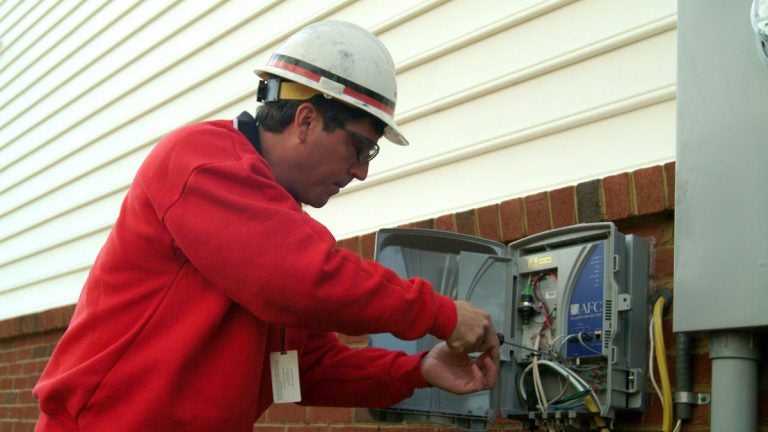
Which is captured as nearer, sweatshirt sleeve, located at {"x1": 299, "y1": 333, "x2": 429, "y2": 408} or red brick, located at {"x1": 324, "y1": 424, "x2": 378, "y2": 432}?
sweatshirt sleeve, located at {"x1": 299, "y1": 333, "x2": 429, "y2": 408}

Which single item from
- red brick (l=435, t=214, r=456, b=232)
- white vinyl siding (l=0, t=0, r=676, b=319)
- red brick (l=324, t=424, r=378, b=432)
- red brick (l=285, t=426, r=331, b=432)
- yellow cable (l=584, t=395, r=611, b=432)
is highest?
white vinyl siding (l=0, t=0, r=676, b=319)

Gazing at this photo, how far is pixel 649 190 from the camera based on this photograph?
2.97m

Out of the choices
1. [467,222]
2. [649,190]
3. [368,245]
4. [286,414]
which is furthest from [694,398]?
[286,414]

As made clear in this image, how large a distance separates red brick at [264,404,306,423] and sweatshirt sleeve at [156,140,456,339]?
1.83 metres

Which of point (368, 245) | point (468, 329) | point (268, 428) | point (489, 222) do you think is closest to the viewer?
point (468, 329)

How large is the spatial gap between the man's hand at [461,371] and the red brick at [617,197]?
0.61 meters

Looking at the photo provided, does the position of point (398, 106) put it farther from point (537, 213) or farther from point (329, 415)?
point (329, 415)

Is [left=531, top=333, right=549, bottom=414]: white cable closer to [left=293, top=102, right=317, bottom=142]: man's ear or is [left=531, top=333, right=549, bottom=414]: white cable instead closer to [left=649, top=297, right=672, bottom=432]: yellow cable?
[left=649, top=297, right=672, bottom=432]: yellow cable

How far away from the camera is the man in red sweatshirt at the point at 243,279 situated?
7.83 feet

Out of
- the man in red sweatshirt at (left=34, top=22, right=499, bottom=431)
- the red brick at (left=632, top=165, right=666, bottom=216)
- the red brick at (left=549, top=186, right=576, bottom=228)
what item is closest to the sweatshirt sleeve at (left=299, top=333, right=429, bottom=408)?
the man in red sweatshirt at (left=34, top=22, right=499, bottom=431)

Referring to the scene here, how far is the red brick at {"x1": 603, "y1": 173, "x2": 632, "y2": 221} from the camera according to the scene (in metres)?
3.04

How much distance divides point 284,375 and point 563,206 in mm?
1087

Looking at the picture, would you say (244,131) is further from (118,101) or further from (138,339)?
(118,101)

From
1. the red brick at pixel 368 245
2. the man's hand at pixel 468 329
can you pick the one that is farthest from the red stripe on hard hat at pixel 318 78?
the red brick at pixel 368 245
